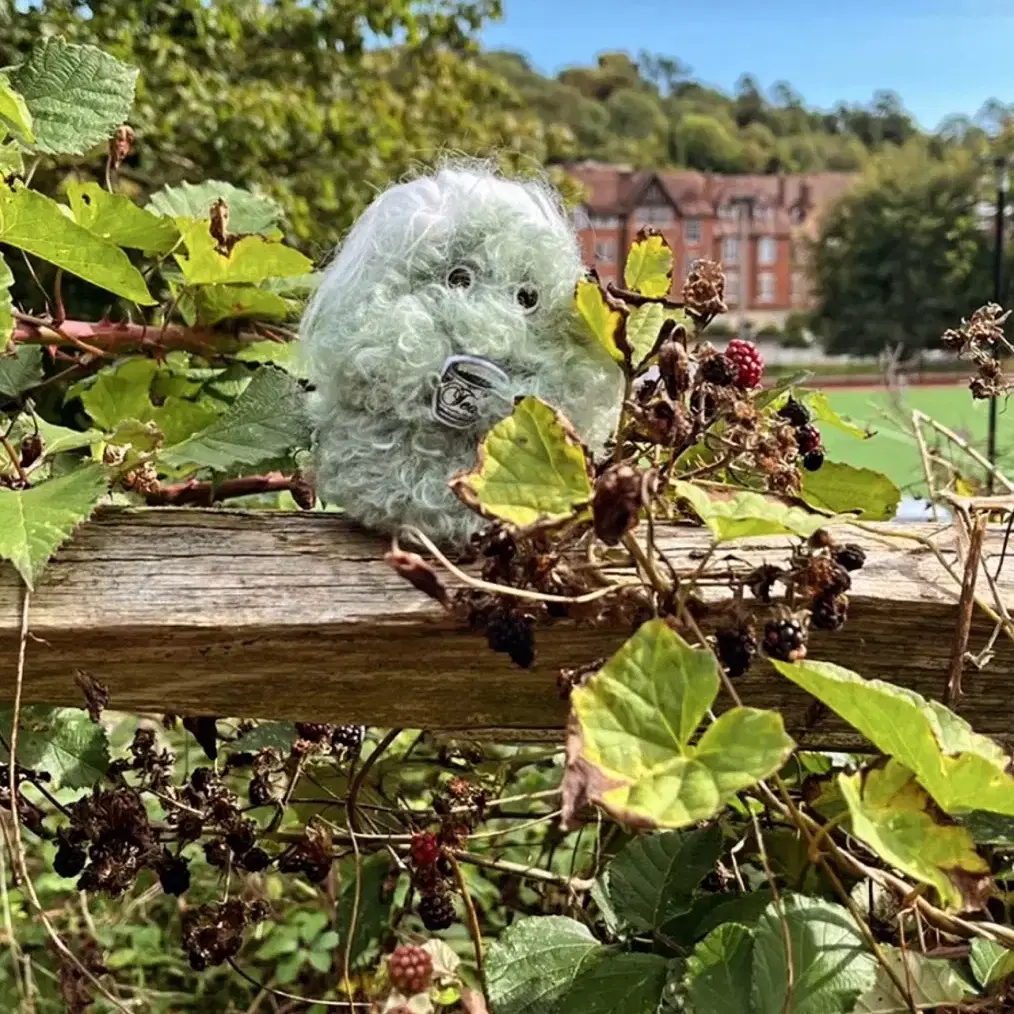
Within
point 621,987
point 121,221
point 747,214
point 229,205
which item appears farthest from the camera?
point 747,214

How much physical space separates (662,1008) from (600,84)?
1580 cm

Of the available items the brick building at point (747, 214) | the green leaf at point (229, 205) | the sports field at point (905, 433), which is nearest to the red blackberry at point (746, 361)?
the sports field at point (905, 433)

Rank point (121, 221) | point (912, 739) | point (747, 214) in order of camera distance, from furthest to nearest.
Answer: point (747, 214), point (121, 221), point (912, 739)

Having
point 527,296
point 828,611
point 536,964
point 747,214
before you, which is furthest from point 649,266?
point 747,214

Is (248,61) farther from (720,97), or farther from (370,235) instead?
(720,97)

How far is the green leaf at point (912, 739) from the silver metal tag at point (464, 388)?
0.14 meters

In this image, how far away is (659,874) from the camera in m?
0.38

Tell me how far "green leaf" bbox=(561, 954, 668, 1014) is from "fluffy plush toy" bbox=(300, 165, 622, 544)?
161 millimetres

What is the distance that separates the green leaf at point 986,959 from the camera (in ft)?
1.12

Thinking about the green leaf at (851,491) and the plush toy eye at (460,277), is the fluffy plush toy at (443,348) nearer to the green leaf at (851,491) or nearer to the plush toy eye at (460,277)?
the plush toy eye at (460,277)

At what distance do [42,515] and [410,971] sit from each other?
0.61 feet

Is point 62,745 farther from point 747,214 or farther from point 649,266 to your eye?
point 747,214

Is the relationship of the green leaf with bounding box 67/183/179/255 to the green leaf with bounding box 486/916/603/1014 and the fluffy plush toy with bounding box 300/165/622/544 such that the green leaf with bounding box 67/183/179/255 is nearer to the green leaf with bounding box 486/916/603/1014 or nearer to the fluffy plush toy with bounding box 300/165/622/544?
the fluffy plush toy with bounding box 300/165/622/544

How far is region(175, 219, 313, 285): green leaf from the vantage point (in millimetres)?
468
